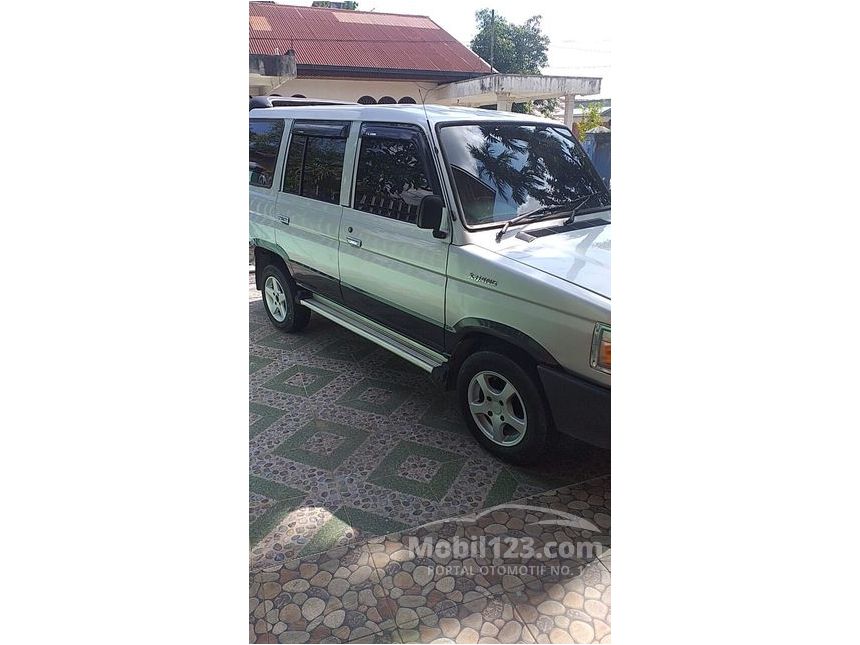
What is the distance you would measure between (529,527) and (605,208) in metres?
2.08

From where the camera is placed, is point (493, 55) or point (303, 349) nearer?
point (493, 55)

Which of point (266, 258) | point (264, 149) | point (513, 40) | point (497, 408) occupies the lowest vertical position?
point (497, 408)

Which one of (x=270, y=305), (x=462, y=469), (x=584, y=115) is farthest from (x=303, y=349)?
(x=584, y=115)

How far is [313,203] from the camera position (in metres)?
4.50

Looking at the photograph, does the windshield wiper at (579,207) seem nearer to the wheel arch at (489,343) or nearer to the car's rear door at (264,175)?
the wheel arch at (489,343)

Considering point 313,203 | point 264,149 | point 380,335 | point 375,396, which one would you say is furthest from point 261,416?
point 264,149

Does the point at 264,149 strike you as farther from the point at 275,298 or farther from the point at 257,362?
the point at 257,362

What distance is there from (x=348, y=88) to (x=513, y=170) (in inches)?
452

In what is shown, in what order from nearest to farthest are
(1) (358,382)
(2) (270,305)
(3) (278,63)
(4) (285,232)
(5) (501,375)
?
(5) (501,375)
(1) (358,382)
(4) (285,232)
(2) (270,305)
(3) (278,63)

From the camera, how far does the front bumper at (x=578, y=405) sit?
271 centimetres

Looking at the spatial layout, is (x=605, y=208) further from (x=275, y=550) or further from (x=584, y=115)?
(x=584, y=115)

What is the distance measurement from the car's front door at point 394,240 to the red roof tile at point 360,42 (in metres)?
9.35

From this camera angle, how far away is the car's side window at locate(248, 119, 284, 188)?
16.3 ft

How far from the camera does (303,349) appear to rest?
202 inches
